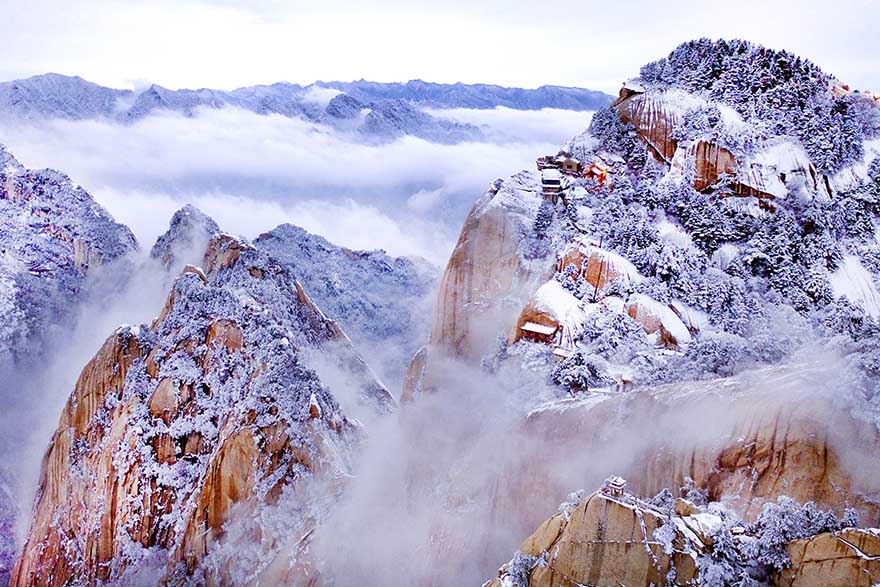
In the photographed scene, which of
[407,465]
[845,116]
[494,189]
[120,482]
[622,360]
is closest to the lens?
[622,360]

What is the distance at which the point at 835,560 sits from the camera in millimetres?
14562

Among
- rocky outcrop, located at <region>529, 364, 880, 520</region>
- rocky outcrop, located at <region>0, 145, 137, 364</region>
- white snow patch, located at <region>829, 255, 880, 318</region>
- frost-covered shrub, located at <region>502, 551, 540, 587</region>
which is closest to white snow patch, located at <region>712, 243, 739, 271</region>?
white snow patch, located at <region>829, 255, 880, 318</region>

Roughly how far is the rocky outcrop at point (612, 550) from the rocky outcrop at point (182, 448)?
73.5 feet

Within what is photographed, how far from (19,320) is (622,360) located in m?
86.6

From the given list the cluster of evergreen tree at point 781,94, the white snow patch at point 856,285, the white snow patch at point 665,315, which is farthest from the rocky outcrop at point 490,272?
the white snow patch at point 856,285

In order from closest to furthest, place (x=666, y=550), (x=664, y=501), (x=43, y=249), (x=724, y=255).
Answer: (x=666, y=550) < (x=664, y=501) < (x=724, y=255) < (x=43, y=249)

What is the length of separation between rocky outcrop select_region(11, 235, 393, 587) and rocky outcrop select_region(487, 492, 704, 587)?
73.5 feet

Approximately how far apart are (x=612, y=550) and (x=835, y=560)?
5187mm

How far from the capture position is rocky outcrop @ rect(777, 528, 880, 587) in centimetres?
1413

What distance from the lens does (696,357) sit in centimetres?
2584

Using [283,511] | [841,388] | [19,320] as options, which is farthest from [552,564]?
[19,320]

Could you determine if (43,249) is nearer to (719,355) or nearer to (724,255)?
(724,255)

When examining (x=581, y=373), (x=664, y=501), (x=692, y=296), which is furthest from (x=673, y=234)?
(x=664, y=501)

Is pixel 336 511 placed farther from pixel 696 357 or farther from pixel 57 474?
pixel 57 474
